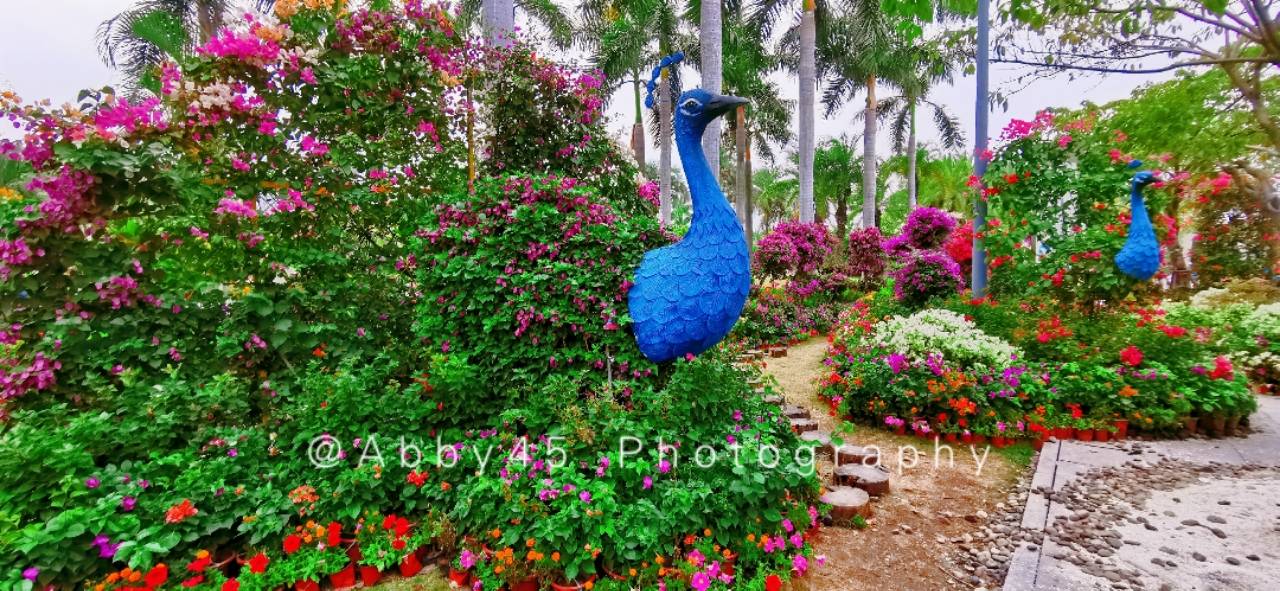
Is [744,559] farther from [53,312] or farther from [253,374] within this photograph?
[53,312]

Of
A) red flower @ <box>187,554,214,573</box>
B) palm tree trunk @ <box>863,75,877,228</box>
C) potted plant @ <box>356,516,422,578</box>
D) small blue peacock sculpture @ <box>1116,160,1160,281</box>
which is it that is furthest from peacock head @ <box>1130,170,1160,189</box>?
palm tree trunk @ <box>863,75,877,228</box>

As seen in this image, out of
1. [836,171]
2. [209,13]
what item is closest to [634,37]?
[209,13]

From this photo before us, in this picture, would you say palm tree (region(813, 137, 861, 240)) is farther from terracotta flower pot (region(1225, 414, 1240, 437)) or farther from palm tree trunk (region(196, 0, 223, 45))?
palm tree trunk (region(196, 0, 223, 45))

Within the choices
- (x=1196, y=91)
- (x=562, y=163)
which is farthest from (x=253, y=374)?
(x=1196, y=91)

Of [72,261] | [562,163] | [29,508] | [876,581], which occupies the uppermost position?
[562,163]

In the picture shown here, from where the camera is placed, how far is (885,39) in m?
13.9

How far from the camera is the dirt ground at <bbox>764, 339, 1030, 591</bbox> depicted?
2.54 meters

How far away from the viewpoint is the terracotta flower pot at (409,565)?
251 cm

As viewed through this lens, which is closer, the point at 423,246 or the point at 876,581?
the point at 876,581

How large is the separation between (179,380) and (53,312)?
0.72 meters

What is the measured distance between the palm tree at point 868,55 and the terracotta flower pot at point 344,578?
1404cm

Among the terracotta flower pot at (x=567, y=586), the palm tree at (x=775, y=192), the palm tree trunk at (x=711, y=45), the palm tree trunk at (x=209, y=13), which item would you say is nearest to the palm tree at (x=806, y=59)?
the palm tree trunk at (x=711, y=45)

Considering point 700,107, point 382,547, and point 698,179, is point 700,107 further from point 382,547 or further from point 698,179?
point 382,547

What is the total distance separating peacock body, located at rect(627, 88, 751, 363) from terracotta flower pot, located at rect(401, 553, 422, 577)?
156cm
